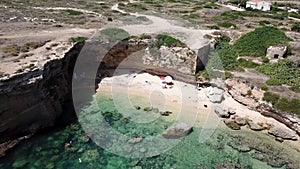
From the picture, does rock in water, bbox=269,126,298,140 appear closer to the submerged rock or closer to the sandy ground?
the sandy ground

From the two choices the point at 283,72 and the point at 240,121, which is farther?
the point at 283,72

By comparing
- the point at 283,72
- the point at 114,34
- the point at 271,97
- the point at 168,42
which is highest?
the point at 114,34

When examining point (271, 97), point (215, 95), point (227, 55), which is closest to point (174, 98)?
point (215, 95)

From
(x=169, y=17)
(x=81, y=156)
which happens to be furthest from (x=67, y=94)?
(x=169, y=17)

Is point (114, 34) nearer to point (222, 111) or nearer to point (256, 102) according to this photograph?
point (222, 111)

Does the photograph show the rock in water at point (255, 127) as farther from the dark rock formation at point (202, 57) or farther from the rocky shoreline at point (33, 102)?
the rocky shoreline at point (33, 102)

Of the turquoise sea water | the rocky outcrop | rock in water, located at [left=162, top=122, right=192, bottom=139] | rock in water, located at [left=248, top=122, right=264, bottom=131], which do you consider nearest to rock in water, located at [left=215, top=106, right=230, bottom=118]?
the turquoise sea water

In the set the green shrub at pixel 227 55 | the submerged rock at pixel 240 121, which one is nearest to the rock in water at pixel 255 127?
the submerged rock at pixel 240 121
